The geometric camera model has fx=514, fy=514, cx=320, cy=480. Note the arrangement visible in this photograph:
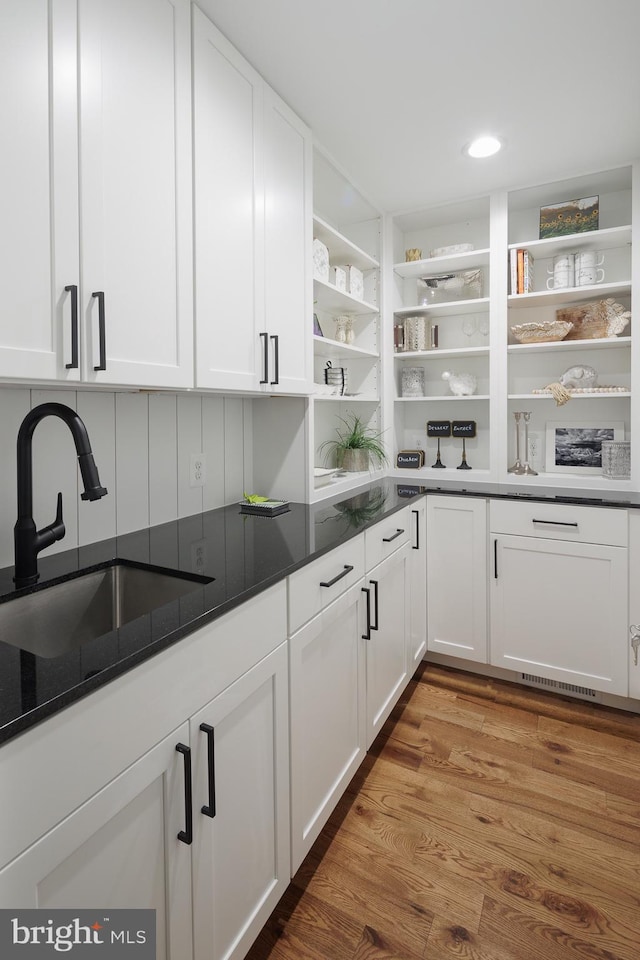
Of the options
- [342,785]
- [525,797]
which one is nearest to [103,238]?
[342,785]

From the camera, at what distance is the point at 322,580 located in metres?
1.47

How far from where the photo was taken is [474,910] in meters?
1.37

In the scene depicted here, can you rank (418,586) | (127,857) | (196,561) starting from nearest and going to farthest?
1. (127,857)
2. (196,561)
3. (418,586)

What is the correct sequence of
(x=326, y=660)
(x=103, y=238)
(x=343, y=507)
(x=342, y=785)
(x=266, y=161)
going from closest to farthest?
(x=103, y=238)
(x=326, y=660)
(x=342, y=785)
(x=266, y=161)
(x=343, y=507)

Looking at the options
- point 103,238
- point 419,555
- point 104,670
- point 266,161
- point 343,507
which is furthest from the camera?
point 419,555

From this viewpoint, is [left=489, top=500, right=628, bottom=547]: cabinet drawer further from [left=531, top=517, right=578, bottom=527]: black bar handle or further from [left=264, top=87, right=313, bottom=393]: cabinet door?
[left=264, top=87, right=313, bottom=393]: cabinet door

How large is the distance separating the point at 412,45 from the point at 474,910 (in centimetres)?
251

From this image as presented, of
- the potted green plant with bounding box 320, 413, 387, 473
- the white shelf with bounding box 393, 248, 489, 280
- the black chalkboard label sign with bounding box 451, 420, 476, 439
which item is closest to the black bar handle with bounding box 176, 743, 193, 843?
the potted green plant with bounding box 320, 413, 387, 473

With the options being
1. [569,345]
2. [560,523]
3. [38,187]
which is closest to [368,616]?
[560,523]

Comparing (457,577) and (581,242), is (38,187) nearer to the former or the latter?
(457,577)

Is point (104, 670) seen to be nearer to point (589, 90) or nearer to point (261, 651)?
point (261, 651)

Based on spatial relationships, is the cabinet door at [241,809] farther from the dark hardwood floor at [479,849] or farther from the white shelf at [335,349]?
the white shelf at [335,349]

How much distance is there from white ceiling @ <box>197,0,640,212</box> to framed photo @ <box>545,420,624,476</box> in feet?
3.98

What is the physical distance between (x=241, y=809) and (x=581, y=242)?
280 cm
